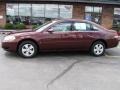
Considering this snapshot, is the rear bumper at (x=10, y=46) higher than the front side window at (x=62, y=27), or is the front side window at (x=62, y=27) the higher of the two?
the front side window at (x=62, y=27)

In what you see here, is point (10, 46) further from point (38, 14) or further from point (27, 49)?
point (38, 14)

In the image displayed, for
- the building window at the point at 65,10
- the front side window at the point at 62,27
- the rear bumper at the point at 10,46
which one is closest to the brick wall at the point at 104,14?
the building window at the point at 65,10

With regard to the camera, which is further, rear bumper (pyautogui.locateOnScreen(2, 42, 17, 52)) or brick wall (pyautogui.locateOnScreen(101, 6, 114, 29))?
brick wall (pyautogui.locateOnScreen(101, 6, 114, 29))

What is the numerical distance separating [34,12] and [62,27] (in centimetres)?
1818

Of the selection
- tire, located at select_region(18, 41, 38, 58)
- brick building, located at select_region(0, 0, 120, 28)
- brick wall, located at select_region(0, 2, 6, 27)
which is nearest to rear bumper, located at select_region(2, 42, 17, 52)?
tire, located at select_region(18, 41, 38, 58)

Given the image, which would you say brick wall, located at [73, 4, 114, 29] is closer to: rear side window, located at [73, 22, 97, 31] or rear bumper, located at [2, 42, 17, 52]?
rear side window, located at [73, 22, 97, 31]

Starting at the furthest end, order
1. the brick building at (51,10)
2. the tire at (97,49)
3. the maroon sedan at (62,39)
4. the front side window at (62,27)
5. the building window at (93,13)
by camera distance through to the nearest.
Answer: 1. the building window at (93,13)
2. the brick building at (51,10)
3. the tire at (97,49)
4. the front side window at (62,27)
5. the maroon sedan at (62,39)

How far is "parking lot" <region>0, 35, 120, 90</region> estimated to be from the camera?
7090mm

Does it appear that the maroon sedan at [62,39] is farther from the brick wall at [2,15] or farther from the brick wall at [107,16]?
the brick wall at [2,15]

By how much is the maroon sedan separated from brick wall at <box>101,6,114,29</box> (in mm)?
18156

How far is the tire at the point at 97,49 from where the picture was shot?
11.2m

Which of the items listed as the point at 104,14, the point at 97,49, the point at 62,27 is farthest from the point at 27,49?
the point at 104,14

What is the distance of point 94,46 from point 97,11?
18.7 m

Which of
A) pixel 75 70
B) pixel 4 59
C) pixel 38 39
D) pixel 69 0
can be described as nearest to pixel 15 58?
pixel 4 59
